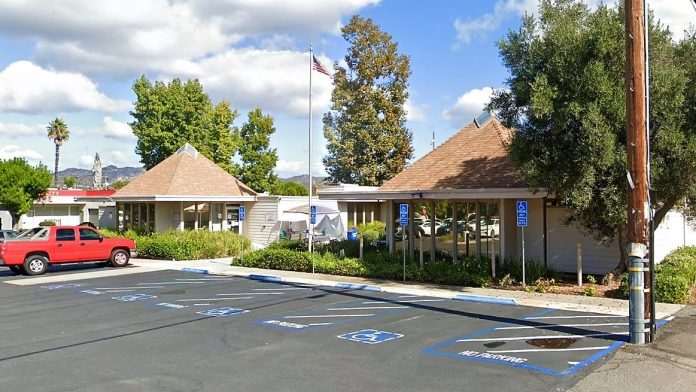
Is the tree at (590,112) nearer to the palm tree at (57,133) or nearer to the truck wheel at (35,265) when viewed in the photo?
the truck wheel at (35,265)

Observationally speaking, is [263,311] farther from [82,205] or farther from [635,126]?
[82,205]

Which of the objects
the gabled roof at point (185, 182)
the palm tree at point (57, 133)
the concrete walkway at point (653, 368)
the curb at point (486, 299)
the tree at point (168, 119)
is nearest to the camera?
the concrete walkway at point (653, 368)

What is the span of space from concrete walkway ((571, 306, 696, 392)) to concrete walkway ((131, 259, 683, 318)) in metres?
2.42

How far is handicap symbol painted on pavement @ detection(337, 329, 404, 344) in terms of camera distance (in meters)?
10.7

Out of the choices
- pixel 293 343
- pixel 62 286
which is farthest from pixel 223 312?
pixel 62 286

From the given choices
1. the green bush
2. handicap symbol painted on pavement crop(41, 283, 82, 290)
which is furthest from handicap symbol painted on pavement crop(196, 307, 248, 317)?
the green bush

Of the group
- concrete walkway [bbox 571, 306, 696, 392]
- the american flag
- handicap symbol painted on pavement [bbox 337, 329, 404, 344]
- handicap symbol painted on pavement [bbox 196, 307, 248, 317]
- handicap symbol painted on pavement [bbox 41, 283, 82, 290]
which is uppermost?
the american flag

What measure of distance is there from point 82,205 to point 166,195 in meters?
26.0

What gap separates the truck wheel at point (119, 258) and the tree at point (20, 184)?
19.9 metres

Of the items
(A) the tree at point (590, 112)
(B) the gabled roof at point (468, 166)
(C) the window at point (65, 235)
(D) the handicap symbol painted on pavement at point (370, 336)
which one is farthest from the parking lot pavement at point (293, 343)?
(C) the window at point (65, 235)

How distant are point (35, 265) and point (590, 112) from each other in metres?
19.4

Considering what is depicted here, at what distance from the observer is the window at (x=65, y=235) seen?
2300cm

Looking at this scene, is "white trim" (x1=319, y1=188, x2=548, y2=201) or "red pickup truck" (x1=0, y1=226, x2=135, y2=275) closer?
"white trim" (x1=319, y1=188, x2=548, y2=201)

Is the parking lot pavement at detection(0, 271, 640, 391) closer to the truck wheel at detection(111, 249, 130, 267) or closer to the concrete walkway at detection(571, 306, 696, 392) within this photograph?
the concrete walkway at detection(571, 306, 696, 392)
